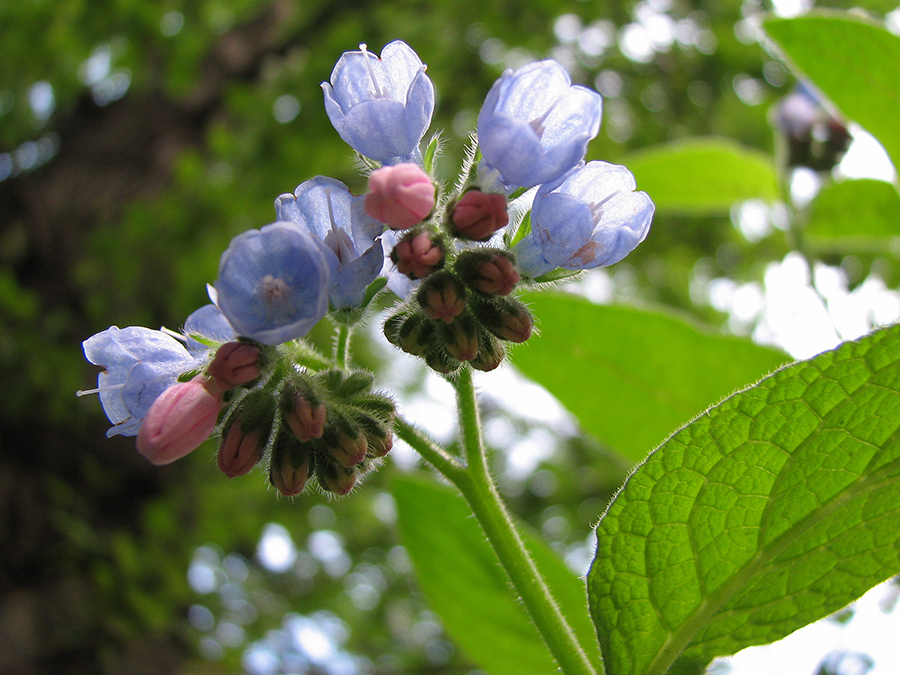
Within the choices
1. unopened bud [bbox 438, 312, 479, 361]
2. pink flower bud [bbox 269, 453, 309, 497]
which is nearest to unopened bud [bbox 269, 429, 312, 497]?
pink flower bud [bbox 269, 453, 309, 497]

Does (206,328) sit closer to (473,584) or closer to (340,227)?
(340,227)

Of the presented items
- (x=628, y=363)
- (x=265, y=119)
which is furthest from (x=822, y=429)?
(x=265, y=119)

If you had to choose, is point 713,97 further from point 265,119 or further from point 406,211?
point 406,211

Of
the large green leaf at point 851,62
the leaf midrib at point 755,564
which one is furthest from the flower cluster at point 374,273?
the large green leaf at point 851,62

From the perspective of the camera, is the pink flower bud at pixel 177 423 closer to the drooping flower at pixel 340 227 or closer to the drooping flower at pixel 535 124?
the drooping flower at pixel 340 227

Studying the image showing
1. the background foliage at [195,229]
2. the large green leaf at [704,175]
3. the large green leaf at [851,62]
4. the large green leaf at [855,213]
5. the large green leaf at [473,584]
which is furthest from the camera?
the background foliage at [195,229]

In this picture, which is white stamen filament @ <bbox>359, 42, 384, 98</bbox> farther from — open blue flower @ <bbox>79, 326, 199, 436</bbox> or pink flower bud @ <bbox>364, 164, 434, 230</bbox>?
open blue flower @ <bbox>79, 326, 199, 436</bbox>
